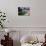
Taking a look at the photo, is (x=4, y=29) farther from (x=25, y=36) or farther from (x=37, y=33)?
(x=37, y=33)

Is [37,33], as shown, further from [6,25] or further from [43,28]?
[6,25]

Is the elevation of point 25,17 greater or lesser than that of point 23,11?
lesser

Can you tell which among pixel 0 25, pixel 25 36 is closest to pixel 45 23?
pixel 25 36

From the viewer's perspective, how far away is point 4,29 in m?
3.44

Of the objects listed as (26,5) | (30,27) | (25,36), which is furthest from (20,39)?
(26,5)

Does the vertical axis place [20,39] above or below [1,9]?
below

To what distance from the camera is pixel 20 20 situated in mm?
3453

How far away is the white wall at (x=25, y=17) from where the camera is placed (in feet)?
11.2

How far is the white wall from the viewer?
135 inches

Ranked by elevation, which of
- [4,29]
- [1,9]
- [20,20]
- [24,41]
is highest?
[1,9]

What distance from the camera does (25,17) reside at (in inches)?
136

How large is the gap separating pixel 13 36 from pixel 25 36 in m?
0.33

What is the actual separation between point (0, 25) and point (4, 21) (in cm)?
17

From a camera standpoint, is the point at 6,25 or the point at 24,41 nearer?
the point at 24,41
